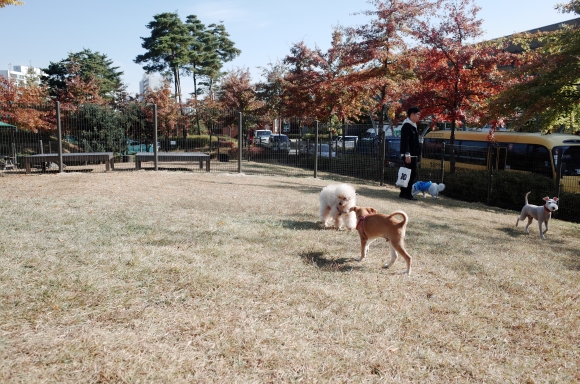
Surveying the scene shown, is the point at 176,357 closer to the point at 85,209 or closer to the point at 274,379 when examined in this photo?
the point at 274,379

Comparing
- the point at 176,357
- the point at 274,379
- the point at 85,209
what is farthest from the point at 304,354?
the point at 85,209

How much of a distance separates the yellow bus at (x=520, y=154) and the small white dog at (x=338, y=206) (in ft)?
19.6

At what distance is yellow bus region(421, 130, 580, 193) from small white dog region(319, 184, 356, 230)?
5.97 m

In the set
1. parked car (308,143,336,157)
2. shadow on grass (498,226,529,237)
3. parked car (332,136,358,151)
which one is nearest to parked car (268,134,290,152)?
parked car (308,143,336,157)

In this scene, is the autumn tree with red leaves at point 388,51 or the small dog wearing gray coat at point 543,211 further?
the autumn tree with red leaves at point 388,51

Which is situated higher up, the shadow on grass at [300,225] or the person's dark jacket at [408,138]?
the person's dark jacket at [408,138]

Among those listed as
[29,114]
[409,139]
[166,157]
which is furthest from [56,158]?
[409,139]

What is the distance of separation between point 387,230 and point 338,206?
139 centimetres

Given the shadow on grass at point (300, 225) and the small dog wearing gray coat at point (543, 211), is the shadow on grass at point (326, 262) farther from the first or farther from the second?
the small dog wearing gray coat at point (543, 211)

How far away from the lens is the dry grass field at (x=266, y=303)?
7.97 feet

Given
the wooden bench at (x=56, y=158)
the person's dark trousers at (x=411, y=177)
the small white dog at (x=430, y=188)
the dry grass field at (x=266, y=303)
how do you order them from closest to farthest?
the dry grass field at (x=266, y=303) → the person's dark trousers at (x=411, y=177) → the small white dog at (x=430, y=188) → the wooden bench at (x=56, y=158)

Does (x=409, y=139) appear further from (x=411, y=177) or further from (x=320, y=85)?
(x=320, y=85)

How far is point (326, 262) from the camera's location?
432cm

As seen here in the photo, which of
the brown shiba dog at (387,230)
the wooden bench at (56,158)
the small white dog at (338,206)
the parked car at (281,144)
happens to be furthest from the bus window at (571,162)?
the wooden bench at (56,158)
